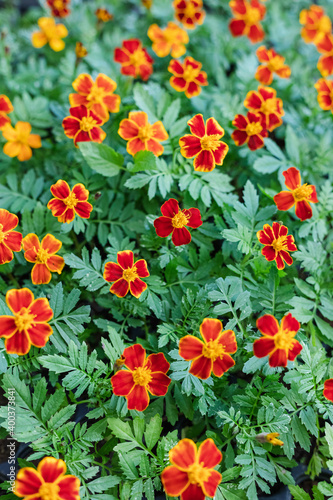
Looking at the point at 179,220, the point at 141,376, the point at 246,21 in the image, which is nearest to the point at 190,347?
the point at 141,376

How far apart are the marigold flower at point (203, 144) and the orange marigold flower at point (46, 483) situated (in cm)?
99

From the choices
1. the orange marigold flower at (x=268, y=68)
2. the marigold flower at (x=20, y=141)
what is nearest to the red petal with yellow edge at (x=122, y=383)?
the marigold flower at (x=20, y=141)

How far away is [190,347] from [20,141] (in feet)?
3.74

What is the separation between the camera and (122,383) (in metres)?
1.24

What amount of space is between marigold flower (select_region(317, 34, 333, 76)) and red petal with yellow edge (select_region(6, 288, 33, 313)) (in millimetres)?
1755

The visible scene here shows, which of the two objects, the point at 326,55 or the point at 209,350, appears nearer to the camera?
the point at 209,350

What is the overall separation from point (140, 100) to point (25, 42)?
47.9 inches

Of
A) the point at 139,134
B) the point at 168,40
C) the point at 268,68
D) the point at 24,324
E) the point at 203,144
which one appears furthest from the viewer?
the point at 168,40

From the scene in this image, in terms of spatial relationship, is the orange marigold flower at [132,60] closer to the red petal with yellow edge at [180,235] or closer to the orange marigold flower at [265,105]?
the orange marigold flower at [265,105]

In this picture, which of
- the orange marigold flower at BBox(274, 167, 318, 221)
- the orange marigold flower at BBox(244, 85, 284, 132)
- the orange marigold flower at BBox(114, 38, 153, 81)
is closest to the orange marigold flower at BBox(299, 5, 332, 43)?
the orange marigold flower at BBox(244, 85, 284, 132)

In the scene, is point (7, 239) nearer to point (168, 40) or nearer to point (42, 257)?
point (42, 257)

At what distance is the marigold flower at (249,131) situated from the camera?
167cm

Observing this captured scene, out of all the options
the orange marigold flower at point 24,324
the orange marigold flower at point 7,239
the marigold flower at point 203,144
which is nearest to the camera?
the orange marigold flower at point 24,324

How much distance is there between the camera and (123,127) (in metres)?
1.59
